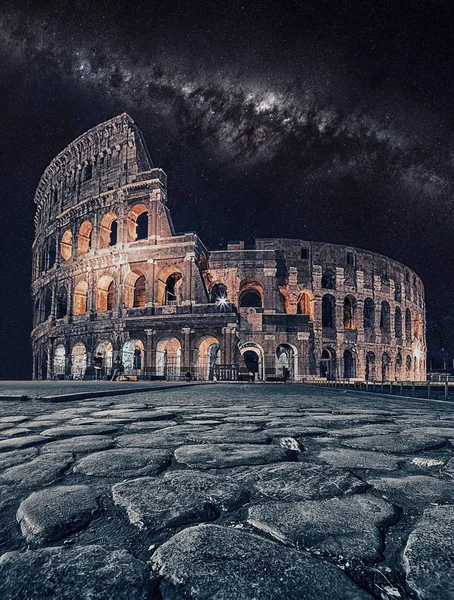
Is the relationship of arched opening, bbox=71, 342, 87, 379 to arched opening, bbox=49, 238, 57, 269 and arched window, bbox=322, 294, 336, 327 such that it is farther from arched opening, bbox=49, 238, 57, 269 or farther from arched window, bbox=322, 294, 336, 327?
arched window, bbox=322, 294, 336, 327

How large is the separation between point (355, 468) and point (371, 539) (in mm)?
688

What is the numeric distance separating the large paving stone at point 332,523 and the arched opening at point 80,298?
2608 centimetres

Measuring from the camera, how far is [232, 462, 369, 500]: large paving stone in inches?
47.7

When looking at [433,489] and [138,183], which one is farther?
[138,183]

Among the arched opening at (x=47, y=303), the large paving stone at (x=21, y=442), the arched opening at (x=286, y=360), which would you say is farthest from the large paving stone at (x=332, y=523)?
the arched opening at (x=47, y=303)

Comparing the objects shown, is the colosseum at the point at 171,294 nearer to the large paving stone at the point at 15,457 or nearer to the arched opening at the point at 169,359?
the arched opening at the point at 169,359

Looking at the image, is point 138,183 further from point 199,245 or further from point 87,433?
point 87,433

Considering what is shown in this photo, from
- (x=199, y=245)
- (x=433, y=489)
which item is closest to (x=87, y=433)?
(x=433, y=489)

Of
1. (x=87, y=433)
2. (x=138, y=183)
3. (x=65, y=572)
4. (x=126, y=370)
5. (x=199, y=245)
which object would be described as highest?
(x=138, y=183)

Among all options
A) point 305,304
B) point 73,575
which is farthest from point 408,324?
point 73,575

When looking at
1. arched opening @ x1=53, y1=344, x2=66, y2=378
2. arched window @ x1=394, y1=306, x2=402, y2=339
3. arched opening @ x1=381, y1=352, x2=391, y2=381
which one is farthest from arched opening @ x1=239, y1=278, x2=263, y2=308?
arched opening @ x1=53, y1=344, x2=66, y2=378

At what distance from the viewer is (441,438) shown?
2178 mm

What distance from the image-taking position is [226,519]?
1.02 meters

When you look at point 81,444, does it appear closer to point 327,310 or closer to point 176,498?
point 176,498
